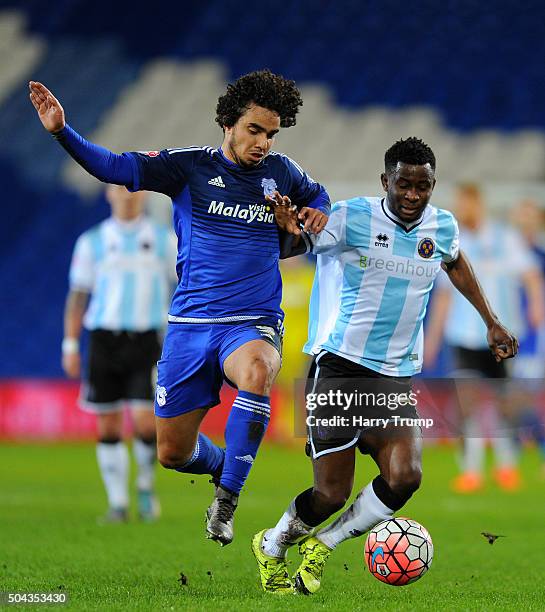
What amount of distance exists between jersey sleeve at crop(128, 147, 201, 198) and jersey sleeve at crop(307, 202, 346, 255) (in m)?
0.64

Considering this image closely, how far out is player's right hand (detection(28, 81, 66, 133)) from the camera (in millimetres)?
4828

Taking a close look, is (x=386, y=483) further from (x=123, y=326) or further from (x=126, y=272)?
(x=126, y=272)

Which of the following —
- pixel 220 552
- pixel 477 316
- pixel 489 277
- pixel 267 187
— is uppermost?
pixel 267 187

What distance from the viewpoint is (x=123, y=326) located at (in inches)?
326

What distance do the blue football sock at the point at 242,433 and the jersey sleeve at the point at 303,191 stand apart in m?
1.03

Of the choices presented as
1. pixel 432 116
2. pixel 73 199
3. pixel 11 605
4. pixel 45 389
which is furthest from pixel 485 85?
pixel 11 605

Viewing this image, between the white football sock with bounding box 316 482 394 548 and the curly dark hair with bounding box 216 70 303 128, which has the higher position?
the curly dark hair with bounding box 216 70 303 128

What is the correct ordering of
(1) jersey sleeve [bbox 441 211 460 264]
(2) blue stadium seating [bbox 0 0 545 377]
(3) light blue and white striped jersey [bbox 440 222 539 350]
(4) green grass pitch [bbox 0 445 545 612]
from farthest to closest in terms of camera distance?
(2) blue stadium seating [bbox 0 0 545 377] → (3) light blue and white striped jersey [bbox 440 222 539 350] → (1) jersey sleeve [bbox 441 211 460 264] → (4) green grass pitch [bbox 0 445 545 612]

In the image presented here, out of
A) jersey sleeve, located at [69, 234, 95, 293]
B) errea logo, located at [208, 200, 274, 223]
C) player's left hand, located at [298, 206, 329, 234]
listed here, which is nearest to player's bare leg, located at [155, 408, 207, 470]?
errea logo, located at [208, 200, 274, 223]

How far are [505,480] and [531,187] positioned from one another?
7509 mm

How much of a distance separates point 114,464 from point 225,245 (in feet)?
10.9

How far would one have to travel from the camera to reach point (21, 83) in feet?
58.1

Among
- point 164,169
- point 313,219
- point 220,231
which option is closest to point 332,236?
point 313,219

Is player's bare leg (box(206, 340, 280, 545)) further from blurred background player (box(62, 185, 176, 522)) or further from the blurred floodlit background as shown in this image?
the blurred floodlit background
